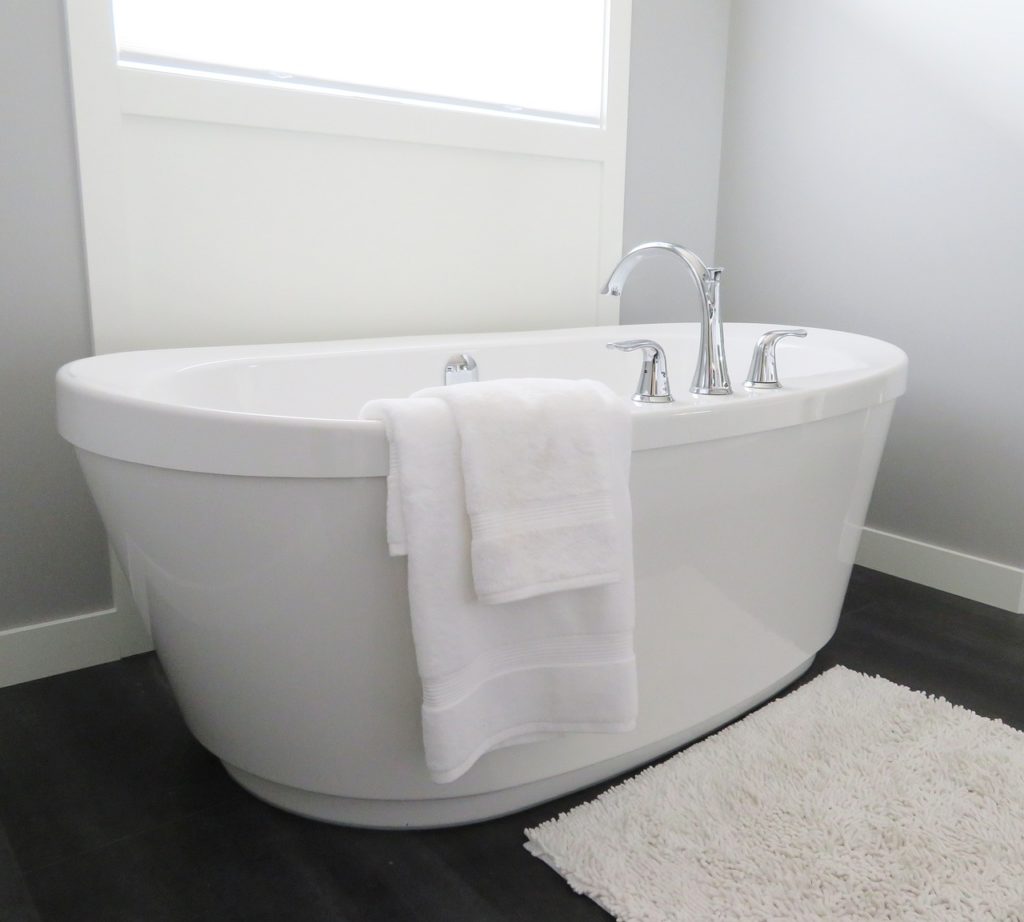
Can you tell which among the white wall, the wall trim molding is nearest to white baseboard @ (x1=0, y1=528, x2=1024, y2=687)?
the wall trim molding

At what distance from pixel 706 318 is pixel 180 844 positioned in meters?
1.21

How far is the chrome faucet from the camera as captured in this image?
62.4 inches

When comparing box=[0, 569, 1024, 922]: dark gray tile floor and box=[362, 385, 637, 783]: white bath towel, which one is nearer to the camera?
box=[362, 385, 637, 783]: white bath towel

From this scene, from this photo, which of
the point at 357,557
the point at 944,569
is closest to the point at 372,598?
the point at 357,557

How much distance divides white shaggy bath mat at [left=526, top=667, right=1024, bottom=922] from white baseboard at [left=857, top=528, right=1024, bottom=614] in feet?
2.17

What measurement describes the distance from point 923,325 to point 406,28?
4.87 ft

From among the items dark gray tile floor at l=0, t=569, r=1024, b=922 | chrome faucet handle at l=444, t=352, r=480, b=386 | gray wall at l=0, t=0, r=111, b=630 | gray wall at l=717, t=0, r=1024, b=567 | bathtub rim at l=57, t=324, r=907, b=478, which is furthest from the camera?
gray wall at l=717, t=0, r=1024, b=567

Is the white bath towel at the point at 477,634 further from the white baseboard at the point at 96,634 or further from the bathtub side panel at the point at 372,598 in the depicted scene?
the white baseboard at the point at 96,634

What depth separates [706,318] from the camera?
1663mm

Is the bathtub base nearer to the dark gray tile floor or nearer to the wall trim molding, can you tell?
the dark gray tile floor

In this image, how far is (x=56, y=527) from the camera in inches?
74.1

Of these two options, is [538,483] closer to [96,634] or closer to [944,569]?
[96,634]

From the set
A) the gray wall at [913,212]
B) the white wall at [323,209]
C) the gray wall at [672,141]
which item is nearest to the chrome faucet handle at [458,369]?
the white wall at [323,209]

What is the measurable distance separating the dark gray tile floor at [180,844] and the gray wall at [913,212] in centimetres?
71
